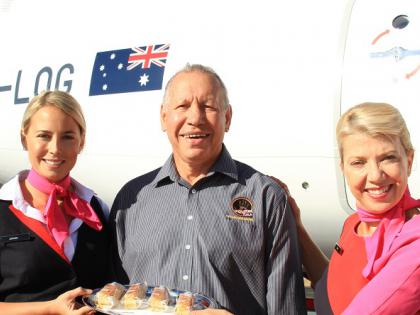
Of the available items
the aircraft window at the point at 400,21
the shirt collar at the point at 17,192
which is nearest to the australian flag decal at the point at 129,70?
the aircraft window at the point at 400,21

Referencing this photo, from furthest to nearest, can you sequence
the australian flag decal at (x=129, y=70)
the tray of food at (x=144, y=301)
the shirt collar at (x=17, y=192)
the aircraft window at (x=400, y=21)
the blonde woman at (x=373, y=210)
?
the australian flag decal at (x=129, y=70), the aircraft window at (x=400, y=21), the shirt collar at (x=17, y=192), the tray of food at (x=144, y=301), the blonde woman at (x=373, y=210)

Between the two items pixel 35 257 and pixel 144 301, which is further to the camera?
pixel 35 257

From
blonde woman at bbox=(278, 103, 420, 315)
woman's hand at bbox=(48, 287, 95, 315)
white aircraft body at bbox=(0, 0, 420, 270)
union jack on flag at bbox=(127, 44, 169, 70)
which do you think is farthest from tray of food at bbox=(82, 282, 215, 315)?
union jack on flag at bbox=(127, 44, 169, 70)

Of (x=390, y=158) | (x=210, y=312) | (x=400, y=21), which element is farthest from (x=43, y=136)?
(x=400, y=21)

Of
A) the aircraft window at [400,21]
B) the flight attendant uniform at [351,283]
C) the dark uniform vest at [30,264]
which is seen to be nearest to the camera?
the flight attendant uniform at [351,283]

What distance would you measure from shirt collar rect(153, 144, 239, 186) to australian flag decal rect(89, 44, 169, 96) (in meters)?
2.56

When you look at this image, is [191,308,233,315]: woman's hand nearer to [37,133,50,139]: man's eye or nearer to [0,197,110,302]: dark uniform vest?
[0,197,110,302]: dark uniform vest

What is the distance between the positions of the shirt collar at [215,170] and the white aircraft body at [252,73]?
5.79 ft

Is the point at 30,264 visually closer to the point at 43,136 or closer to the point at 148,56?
the point at 43,136

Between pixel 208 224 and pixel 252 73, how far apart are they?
2423 millimetres

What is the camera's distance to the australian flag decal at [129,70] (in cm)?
534

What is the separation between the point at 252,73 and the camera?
15.7 feet

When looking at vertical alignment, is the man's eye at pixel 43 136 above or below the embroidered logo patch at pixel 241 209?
above

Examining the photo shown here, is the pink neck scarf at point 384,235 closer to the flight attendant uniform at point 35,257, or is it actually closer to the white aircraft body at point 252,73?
the flight attendant uniform at point 35,257
